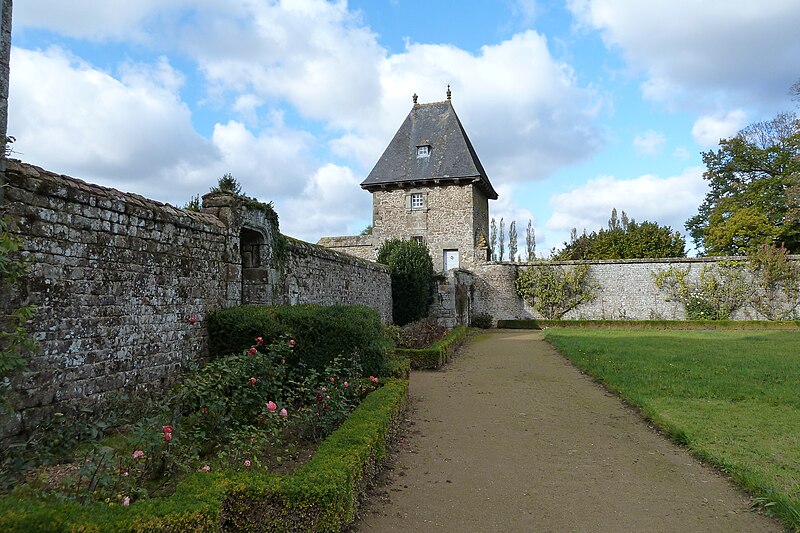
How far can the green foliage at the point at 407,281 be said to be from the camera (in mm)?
17672

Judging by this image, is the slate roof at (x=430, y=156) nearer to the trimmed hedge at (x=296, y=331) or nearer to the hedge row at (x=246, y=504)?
the trimmed hedge at (x=296, y=331)

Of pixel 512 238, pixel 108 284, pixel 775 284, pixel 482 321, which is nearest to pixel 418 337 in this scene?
pixel 108 284

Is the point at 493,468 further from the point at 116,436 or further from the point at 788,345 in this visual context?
the point at 788,345

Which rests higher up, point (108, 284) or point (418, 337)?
point (108, 284)

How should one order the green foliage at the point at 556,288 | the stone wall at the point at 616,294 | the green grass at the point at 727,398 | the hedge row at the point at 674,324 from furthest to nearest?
the green foliage at the point at 556,288, the stone wall at the point at 616,294, the hedge row at the point at 674,324, the green grass at the point at 727,398

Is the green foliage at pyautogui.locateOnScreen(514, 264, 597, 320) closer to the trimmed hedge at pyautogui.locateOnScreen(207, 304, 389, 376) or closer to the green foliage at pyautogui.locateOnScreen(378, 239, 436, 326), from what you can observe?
the green foliage at pyautogui.locateOnScreen(378, 239, 436, 326)

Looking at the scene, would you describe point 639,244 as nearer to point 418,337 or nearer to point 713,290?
point 713,290

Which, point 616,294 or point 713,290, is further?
point 616,294

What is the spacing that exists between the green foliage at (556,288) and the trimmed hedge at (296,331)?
663 inches

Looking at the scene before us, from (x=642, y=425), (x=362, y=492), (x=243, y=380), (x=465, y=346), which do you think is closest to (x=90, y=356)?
(x=243, y=380)

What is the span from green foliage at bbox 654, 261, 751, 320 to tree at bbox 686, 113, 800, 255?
9.30 feet

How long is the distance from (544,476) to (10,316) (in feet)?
13.3

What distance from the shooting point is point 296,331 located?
20.7ft

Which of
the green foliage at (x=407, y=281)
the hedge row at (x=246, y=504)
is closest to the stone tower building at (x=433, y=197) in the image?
the green foliage at (x=407, y=281)
